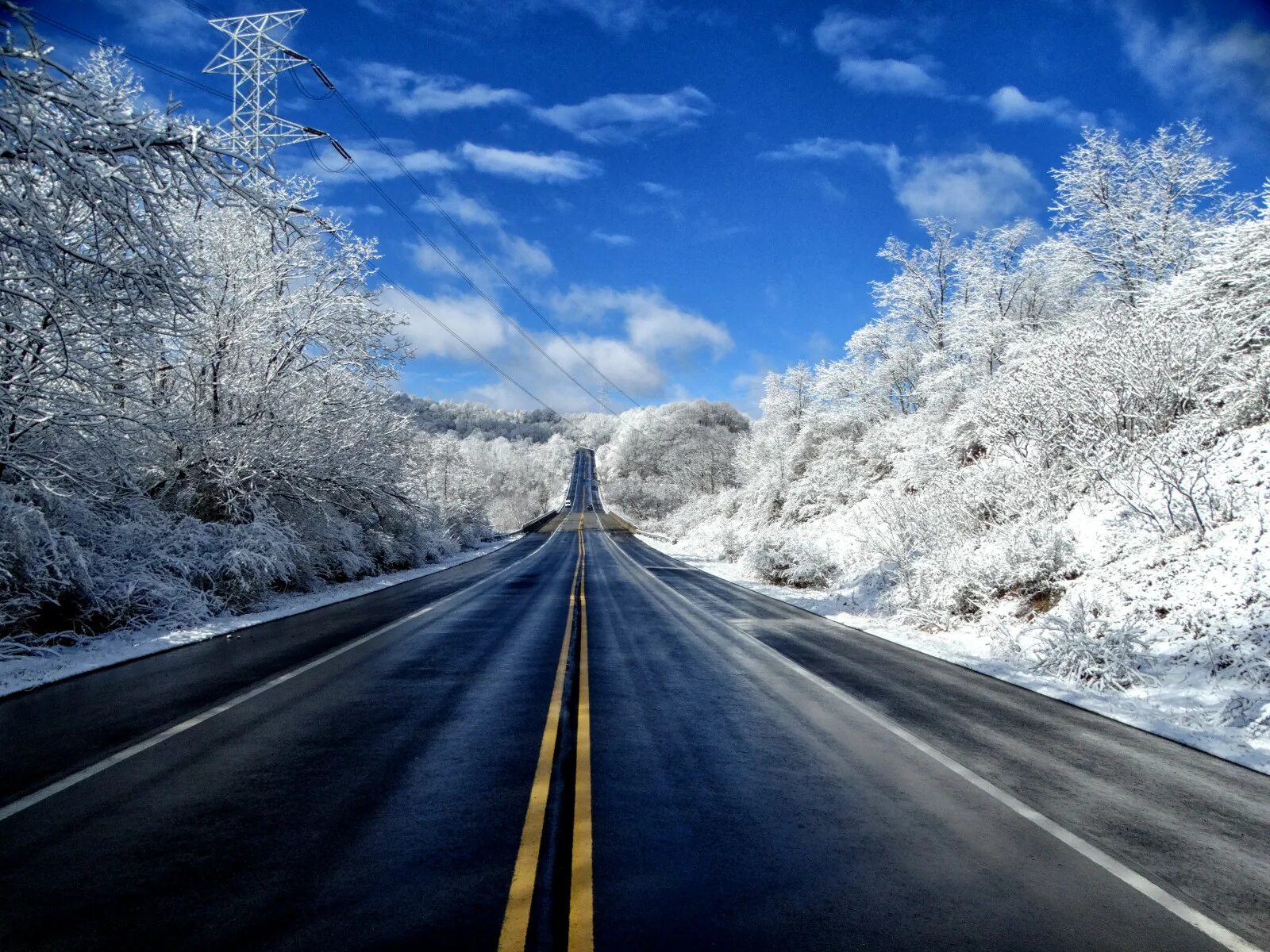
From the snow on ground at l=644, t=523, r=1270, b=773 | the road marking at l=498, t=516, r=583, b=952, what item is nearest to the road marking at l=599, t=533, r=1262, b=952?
the snow on ground at l=644, t=523, r=1270, b=773

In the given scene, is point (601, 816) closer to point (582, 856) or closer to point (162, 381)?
point (582, 856)

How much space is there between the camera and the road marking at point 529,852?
296 centimetres

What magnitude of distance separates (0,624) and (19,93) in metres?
6.98

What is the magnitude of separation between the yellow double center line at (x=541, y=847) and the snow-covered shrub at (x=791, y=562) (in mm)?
15508

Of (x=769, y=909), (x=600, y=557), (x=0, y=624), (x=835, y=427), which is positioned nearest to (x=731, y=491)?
(x=835, y=427)

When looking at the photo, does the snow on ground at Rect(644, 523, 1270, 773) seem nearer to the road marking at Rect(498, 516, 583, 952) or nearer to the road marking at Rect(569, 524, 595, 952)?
the road marking at Rect(569, 524, 595, 952)

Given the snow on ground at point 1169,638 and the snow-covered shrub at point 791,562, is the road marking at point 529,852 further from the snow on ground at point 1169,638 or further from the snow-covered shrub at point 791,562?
the snow-covered shrub at point 791,562

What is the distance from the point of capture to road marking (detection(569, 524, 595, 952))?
116 inches

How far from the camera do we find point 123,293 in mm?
8297

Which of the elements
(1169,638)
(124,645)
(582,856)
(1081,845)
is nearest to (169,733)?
(582,856)

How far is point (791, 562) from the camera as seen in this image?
889 inches

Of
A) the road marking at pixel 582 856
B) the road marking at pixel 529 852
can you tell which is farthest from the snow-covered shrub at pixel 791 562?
the road marking at pixel 529 852

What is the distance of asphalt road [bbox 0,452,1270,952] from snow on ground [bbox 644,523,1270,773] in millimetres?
738

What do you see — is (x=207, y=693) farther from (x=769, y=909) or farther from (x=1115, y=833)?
(x=1115, y=833)
